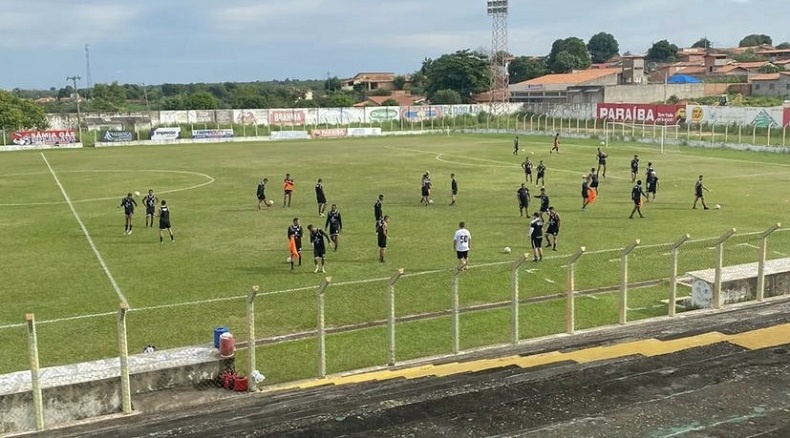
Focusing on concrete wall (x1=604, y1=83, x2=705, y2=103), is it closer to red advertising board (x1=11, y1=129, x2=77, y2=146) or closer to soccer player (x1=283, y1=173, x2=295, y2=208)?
red advertising board (x1=11, y1=129, x2=77, y2=146)

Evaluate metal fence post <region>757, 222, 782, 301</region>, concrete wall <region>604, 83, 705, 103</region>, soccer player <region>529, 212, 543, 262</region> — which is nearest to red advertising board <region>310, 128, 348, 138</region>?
concrete wall <region>604, 83, 705, 103</region>

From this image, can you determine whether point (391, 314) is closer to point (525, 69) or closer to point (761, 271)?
point (761, 271)

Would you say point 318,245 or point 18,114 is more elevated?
point 18,114

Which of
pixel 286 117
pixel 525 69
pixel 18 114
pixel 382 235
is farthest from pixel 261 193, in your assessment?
pixel 525 69

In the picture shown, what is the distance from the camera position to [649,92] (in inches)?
4240

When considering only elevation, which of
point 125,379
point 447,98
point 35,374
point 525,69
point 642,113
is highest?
point 525,69

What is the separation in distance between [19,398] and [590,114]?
271ft

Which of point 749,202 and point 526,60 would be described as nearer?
point 749,202

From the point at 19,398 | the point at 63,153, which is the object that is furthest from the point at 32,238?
the point at 63,153

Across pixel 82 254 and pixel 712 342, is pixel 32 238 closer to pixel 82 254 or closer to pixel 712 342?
pixel 82 254

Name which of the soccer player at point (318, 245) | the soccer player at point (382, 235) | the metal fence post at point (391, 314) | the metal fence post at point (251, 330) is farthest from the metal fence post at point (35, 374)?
the soccer player at point (382, 235)

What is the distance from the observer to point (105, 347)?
15.5 metres

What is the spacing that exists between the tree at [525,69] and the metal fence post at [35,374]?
543 feet

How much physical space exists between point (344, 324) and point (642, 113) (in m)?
68.2
